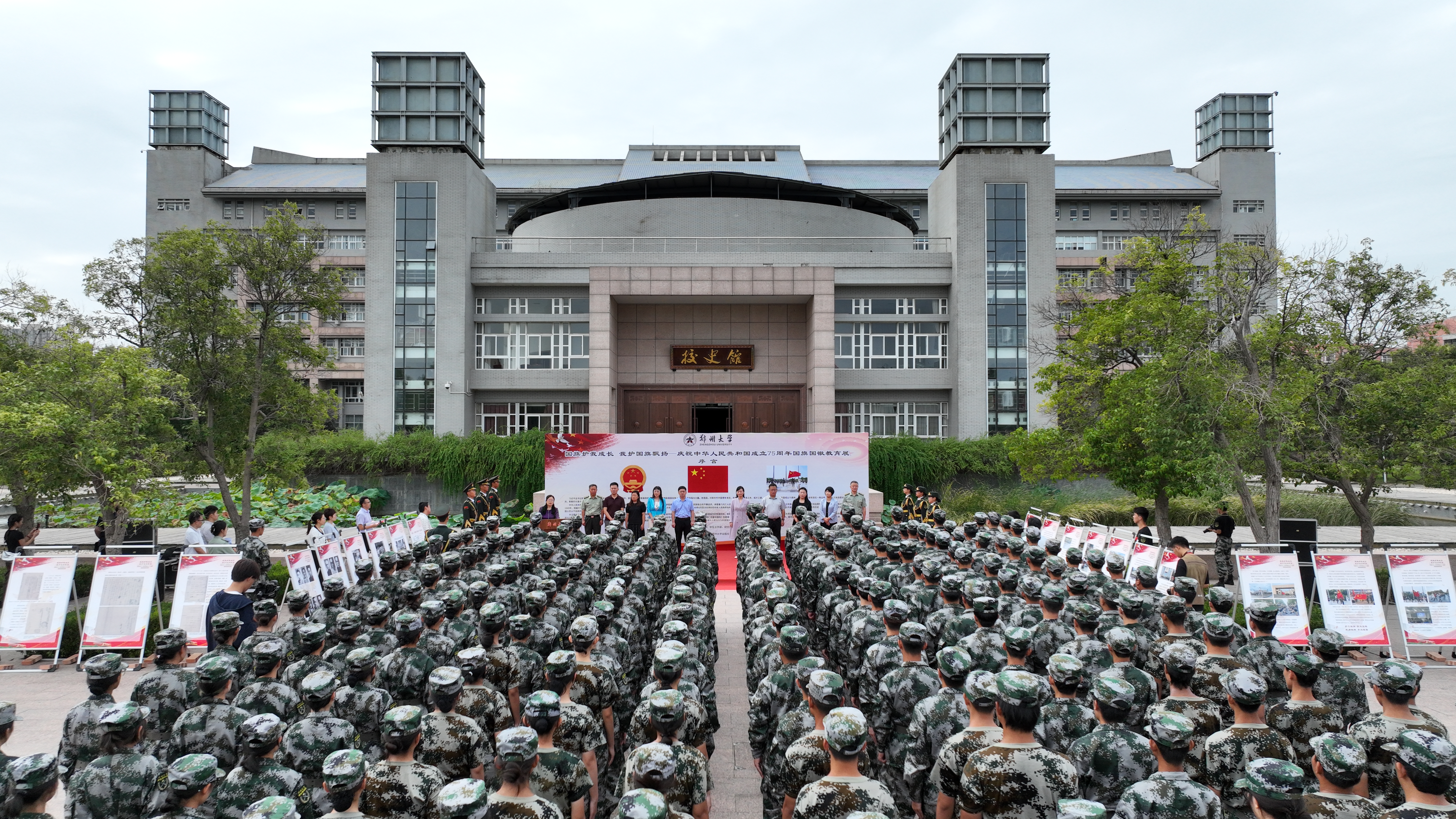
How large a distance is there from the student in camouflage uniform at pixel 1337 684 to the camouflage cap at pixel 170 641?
6.45 meters

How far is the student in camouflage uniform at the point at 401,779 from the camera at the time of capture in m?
2.98

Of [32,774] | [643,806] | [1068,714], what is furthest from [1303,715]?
[32,774]

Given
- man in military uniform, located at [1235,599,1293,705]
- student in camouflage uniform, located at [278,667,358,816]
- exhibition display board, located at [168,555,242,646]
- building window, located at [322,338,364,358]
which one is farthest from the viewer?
building window, located at [322,338,364,358]

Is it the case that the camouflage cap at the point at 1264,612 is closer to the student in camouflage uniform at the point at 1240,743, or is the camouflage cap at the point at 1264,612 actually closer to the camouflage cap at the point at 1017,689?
the student in camouflage uniform at the point at 1240,743

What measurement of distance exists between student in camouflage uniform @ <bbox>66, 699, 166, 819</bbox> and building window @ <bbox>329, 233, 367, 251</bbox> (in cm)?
5147

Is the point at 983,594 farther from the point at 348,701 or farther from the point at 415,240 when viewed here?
the point at 415,240

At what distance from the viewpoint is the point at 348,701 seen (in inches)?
159

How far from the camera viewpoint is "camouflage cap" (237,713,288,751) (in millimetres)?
3104

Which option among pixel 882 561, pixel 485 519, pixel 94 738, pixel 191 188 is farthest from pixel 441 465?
pixel 191 188

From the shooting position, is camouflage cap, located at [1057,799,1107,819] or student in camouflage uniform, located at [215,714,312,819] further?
student in camouflage uniform, located at [215,714,312,819]

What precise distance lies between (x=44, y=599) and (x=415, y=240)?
24949 millimetres

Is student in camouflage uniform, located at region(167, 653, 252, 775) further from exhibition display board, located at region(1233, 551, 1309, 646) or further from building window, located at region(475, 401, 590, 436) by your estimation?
building window, located at region(475, 401, 590, 436)

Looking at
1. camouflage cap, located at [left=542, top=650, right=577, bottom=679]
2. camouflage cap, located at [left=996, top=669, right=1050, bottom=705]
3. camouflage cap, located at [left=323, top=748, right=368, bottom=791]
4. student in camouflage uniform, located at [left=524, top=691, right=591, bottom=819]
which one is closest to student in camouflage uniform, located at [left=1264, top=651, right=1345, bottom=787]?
camouflage cap, located at [left=996, top=669, right=1050, bottom=705]

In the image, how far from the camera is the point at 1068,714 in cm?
372
